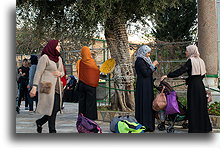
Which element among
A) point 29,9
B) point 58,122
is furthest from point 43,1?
point 58,122

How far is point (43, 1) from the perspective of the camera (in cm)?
943

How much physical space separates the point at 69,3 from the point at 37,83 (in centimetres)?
368

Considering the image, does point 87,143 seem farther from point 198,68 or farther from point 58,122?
point 58,122

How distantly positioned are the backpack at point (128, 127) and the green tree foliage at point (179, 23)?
1451 cm

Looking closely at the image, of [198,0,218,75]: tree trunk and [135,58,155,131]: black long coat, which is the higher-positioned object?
[198,0,218,75]: tree trunk

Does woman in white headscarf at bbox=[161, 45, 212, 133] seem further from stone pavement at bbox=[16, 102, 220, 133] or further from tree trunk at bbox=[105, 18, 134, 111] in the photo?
tree trunk at bbox=[105, 18, 134, 111]

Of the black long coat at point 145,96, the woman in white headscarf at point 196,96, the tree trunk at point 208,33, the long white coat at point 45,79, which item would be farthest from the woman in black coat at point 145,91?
the tree trunk at point 208,33

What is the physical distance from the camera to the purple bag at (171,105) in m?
6.85

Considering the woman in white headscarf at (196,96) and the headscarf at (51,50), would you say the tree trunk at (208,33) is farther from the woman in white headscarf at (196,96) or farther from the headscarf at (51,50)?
the headscarf at (51,50)

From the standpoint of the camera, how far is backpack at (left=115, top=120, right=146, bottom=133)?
6637 millimetres

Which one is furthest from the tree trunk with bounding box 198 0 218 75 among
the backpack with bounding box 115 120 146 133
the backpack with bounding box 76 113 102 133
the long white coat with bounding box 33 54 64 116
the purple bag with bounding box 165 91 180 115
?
the long white coat with bounding box 33 54 64 116

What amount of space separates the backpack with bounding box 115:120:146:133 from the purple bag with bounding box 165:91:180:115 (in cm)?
54

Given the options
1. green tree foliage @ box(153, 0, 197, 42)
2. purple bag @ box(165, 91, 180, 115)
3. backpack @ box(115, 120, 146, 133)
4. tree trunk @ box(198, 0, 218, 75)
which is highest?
green tree foliage @ box(153, 0, 197, 42)

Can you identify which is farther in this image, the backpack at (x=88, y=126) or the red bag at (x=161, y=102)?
Result: the red bag at (x=161, y=102)
